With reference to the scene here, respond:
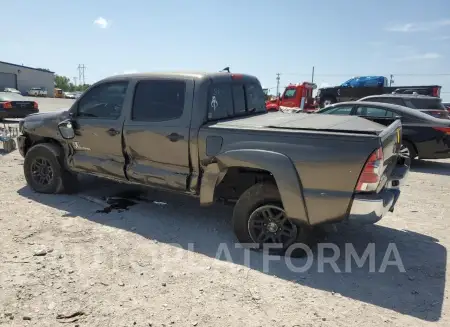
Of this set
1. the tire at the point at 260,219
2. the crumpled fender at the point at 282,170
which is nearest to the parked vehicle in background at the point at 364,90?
the tire at the point at 260,219

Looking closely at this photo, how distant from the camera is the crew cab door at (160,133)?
426 centimetres

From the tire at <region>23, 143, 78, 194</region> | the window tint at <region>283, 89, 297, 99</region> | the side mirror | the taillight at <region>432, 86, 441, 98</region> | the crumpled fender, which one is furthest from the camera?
the window tint at <region>283, 89, 297, 99</region>

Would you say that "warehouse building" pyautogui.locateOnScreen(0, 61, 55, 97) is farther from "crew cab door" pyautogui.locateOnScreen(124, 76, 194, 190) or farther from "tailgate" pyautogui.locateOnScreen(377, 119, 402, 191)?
"tailgate" pyautogui.locateOnScreen(377, 119, 402, 191)

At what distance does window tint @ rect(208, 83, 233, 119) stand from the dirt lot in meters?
1.43

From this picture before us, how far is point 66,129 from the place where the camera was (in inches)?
209

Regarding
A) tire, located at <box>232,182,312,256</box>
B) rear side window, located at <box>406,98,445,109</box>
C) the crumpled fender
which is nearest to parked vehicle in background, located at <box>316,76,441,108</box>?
rear side window, located at <box>406,98,445,109</box>

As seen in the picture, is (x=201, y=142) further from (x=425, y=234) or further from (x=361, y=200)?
(x=425, y=234)

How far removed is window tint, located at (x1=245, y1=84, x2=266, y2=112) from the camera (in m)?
5.13

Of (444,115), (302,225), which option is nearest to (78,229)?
(302,225)

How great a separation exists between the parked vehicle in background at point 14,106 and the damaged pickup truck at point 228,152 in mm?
11068

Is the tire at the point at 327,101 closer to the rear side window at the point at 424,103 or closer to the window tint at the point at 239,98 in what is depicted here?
the rear side window at the point at 424,103

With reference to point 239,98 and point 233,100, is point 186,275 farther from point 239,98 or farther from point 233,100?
point 239,98

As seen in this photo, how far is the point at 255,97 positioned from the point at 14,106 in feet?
45.1

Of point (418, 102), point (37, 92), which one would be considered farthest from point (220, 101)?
point (37, 92)
